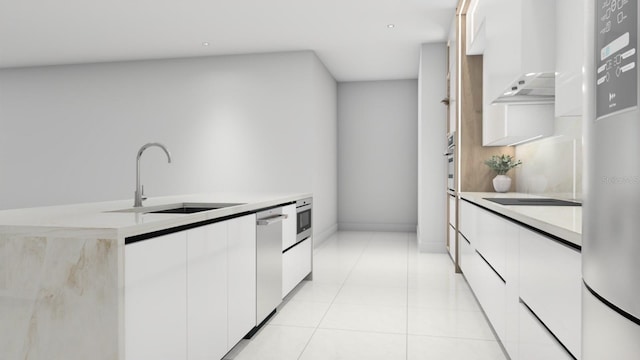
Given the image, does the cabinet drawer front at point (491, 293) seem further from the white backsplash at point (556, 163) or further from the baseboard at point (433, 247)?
the baseboard at point (433, 247)

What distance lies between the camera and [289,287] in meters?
3.27

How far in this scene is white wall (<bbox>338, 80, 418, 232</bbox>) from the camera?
299 inches

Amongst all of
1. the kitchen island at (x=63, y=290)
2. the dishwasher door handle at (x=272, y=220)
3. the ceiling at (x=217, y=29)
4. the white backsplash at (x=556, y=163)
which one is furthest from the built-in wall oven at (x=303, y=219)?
the kitchen island at (x=63, y=290)

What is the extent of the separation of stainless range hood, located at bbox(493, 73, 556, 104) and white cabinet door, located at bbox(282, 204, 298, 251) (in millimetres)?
1726

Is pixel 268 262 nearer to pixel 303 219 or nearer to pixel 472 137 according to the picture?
pixel 303 219

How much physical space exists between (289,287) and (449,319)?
3.85 feet

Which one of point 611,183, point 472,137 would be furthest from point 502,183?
point 611,183

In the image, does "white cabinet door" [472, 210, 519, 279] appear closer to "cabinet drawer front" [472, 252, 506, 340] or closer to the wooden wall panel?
"cabinet drawer front" [472, 252, 506, 340]

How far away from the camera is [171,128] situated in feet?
20.6

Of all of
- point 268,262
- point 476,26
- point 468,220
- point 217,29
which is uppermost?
point 217,29

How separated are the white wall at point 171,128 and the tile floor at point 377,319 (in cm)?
196

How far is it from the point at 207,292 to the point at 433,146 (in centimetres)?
426

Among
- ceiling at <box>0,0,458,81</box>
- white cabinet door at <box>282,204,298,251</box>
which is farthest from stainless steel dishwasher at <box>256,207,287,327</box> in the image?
ceiling at <box>0,0,458,81</box>

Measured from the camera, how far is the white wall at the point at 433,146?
5512mm
